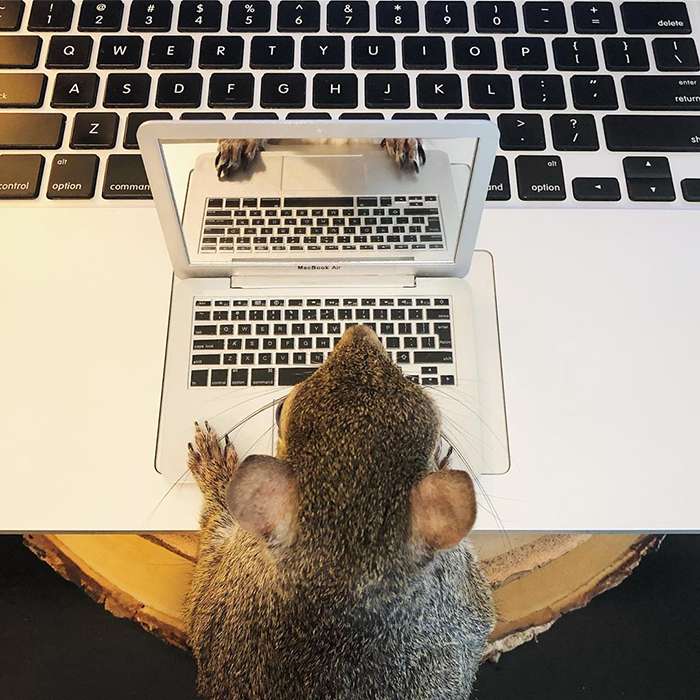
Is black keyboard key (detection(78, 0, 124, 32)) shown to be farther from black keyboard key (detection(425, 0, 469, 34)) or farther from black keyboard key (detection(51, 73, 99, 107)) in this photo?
black keyboard key (detection(425, 0, 469, 34))

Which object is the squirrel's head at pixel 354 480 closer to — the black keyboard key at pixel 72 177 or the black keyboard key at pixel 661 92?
the black keyboard key at pixel 72 177

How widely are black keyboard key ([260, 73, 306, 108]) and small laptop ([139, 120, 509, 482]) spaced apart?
0.30 feet

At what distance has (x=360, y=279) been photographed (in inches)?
35.4

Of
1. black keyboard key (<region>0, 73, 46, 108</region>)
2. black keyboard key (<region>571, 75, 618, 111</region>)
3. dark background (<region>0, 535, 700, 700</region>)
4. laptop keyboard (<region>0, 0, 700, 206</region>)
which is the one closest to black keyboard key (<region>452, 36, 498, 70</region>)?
laptop keyboard (<region>0, 0, 700, 206</region>)

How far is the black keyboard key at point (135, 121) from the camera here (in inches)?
36.1

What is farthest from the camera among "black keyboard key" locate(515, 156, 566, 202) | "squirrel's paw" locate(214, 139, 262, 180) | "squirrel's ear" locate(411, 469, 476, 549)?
"black keyboard key" locate(515, 156, 566, 202)

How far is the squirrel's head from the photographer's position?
68cm

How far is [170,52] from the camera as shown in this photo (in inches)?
37.4

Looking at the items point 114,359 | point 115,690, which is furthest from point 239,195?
point 115,690

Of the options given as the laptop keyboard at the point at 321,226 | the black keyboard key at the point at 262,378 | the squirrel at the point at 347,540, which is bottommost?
the squirrel at the point at 347,540

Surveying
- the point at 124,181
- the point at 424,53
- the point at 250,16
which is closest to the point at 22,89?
the point at 124,181

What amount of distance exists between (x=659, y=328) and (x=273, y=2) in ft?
2.12

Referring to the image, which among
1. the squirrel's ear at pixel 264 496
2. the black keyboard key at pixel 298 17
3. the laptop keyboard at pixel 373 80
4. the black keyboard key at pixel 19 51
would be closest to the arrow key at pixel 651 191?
the laptop keyboard at pixel 373 80

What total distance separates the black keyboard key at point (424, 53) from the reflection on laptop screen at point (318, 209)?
0.17 m
